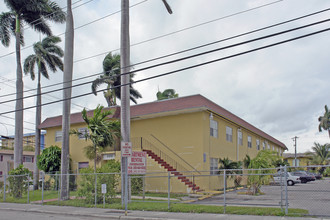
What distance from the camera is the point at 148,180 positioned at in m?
23.0

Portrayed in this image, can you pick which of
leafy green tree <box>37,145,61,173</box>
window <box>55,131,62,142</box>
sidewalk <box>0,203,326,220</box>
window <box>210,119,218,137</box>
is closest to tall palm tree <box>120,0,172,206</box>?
sidewalk <box>0,203,326,220</box>

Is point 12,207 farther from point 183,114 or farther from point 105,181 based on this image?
point 183,114

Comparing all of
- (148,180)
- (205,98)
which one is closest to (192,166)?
(148,180)

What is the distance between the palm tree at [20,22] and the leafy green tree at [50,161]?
2603mm

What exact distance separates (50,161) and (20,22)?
11886mm

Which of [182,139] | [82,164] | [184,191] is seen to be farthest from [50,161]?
[184,191]

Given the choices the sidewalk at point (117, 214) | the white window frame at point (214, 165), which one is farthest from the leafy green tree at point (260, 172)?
the sidewalk at point (117, 214)

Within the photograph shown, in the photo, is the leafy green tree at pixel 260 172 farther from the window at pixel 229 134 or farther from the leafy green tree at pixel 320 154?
the leafy green tree at pixel 320 154

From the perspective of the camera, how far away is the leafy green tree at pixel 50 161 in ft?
89.1

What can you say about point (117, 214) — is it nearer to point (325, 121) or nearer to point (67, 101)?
point (67, 101)

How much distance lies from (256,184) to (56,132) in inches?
816

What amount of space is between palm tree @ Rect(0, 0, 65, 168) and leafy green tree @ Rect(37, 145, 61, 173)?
2603mm

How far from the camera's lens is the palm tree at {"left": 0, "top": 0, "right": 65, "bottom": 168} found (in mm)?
25000

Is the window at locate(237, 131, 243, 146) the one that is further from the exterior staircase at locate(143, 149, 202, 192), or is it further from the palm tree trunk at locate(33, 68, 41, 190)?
the palm tree trunk at locate(33, 68, 41, 190)
